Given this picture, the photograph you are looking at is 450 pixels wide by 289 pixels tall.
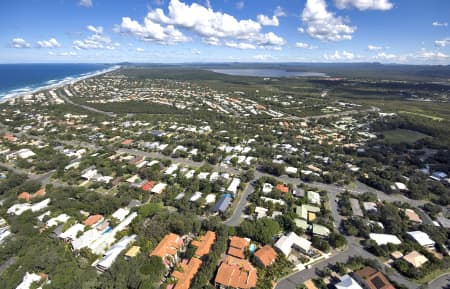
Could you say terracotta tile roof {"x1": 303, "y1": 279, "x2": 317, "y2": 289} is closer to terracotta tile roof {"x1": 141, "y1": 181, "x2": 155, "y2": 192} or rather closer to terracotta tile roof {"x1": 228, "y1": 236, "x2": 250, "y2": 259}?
terracotta tile roof {"x1": 228, "y1": 236, "x2": 250, "y2": 259}

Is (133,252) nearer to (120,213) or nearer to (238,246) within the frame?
(120,213)

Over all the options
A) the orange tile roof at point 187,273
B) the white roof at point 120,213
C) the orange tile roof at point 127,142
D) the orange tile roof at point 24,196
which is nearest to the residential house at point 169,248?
the orange tile roof at point 187,273

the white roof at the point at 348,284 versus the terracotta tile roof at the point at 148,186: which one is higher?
the white roof at the point at 348,284

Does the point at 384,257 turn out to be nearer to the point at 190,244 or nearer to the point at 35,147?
the point at 190,244

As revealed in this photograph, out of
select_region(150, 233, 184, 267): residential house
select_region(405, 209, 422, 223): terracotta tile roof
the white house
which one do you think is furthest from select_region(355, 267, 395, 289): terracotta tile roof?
the white house

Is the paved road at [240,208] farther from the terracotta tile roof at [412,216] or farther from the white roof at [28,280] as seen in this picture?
the terracotta tile roof at [412,216]

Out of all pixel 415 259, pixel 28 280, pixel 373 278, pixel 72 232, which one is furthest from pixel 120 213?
pixel 415 259
